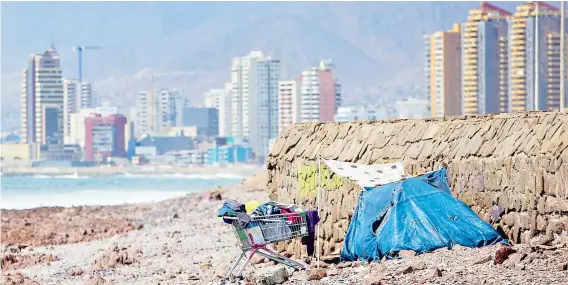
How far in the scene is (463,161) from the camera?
48.8 feet

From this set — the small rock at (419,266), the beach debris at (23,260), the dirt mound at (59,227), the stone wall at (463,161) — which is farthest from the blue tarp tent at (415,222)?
the dirt mound at (59,227)

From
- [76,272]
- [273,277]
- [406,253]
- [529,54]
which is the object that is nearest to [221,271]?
[273,277]

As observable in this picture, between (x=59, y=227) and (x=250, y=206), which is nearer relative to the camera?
(x=250, y=206)

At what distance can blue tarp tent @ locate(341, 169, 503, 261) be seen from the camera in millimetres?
14141

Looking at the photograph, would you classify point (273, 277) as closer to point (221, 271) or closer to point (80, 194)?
point (221, 271)

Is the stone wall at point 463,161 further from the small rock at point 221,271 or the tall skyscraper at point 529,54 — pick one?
the tall skyscraper at point 529,54

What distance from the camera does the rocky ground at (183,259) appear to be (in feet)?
41.4

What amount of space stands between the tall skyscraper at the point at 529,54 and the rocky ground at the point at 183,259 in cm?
14245

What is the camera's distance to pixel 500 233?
563 inches

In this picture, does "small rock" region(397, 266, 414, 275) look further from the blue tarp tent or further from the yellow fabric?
the yellow fabric

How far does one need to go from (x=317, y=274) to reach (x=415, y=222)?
114 centimetres

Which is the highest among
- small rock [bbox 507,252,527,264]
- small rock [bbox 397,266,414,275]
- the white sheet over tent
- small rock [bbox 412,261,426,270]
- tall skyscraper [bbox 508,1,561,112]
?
tall skyscraper [bbox 508,1,561,112]

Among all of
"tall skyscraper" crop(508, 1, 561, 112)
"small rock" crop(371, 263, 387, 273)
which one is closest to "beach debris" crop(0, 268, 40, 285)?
"small rock" crop(371, 263, 387, 273)

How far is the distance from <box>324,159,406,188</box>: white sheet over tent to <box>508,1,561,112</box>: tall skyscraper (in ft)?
510
